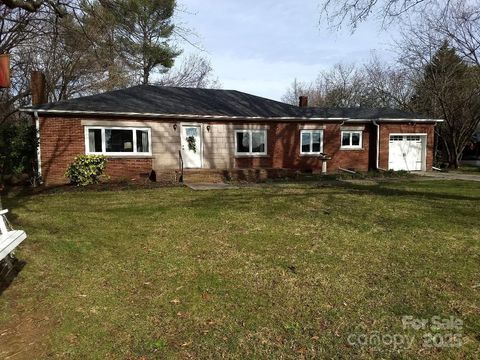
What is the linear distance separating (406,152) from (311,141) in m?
6.47

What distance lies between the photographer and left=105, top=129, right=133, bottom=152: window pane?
54.2 ft

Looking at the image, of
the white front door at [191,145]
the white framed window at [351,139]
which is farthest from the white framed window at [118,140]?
the white framed window at [351,139]

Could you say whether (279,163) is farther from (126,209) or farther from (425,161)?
(126,209)

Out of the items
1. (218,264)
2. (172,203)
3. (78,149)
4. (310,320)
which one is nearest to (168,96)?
(78,149)

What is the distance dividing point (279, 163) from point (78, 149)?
932cm

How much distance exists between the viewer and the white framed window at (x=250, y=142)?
19.2m

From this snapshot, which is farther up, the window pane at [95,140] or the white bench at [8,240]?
the window pane at [95,140]

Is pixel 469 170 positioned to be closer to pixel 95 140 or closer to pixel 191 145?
pixel 191 145

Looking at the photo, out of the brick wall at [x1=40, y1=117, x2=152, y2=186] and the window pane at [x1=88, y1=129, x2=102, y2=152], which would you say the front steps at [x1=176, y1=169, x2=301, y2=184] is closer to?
the window pane at [x1=88, y1=129, x2=102, y2=152]

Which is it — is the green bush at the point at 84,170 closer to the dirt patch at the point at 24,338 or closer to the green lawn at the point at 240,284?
the green lawn at the point at 240,284

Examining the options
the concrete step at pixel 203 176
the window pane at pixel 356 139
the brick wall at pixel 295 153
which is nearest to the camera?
the concrete step at pixel 203 176

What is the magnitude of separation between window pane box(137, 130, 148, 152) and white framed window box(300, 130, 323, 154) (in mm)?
7853

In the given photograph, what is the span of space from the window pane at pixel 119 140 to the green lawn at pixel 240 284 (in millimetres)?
7583

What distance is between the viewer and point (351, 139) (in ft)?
72.8
